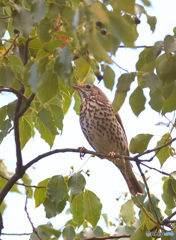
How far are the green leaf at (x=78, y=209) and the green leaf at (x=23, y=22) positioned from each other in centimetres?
135

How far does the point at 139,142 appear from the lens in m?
2.88

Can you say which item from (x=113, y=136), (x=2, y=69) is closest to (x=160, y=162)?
(x=2, y=69)

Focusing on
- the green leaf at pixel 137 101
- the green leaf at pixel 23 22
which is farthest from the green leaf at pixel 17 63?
the green leaf at pixel 137 101

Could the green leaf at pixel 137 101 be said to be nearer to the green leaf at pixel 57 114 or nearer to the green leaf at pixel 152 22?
the green leaf at pixel 152 22

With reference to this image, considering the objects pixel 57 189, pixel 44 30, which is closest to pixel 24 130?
pixel 57 189

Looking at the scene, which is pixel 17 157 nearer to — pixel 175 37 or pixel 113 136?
pixel 175 37

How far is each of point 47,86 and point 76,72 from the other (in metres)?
0.91

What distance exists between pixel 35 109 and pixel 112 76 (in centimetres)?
126

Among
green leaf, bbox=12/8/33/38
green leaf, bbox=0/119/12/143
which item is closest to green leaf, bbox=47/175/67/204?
green leaf, bbox=0/119/12/143

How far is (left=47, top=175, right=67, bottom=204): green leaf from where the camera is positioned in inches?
116

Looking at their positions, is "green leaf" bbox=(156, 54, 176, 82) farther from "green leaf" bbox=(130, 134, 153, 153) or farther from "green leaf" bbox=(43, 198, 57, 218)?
"green leaf" bbox=(43, 198, 57, 218)

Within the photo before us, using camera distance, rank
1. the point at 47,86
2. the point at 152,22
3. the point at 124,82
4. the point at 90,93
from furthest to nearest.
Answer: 1. the point at 90,93
2. the point at 152,22
3. the point at 124,82
4. the point at 47,86

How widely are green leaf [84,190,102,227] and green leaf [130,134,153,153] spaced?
0.55 meters

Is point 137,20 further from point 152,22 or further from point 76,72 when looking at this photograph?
point 76,72
